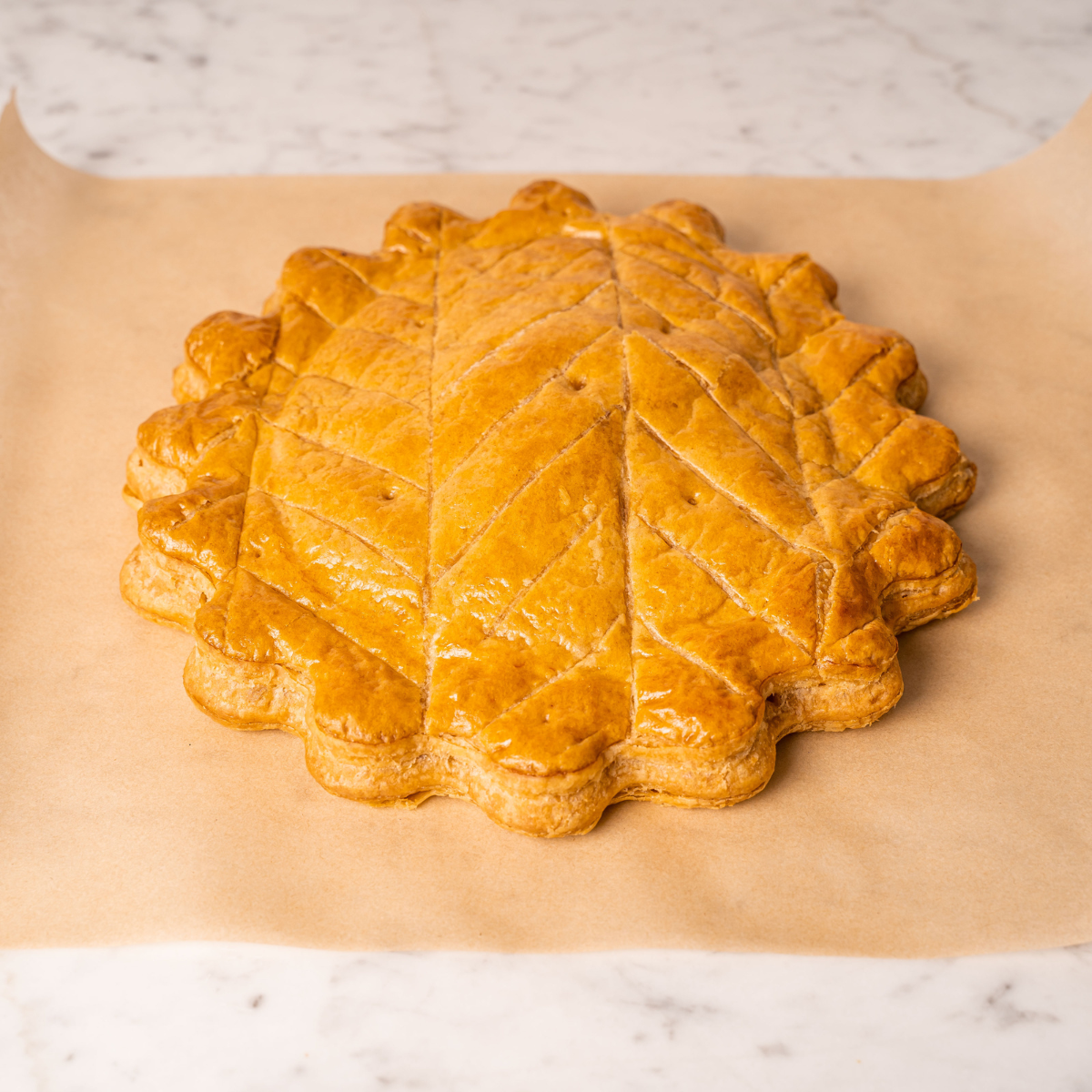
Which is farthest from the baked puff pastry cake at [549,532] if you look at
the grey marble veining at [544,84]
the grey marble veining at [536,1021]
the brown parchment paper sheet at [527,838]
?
the grey marble veining at [544,84]

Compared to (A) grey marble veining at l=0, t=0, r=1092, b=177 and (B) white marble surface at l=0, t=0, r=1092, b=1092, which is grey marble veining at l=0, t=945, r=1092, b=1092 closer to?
(B) white marble surface at l=0, t=0, r=1092, b=1092

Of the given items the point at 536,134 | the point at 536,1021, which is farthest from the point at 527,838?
the point at 536,134

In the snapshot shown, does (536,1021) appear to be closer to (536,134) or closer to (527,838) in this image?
(527,838)

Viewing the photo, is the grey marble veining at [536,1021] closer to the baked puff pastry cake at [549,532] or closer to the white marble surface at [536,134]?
the white marble surface at [536,134]

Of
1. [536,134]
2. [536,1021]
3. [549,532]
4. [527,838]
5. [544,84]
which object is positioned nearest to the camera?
[536,1021]

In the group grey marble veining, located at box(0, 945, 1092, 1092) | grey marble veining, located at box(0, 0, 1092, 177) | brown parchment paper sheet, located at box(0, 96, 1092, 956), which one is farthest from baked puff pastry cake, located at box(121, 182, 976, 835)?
grey marble veining, located at box(0, 0, 1092, 177)
